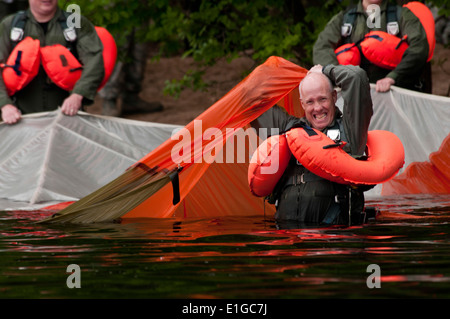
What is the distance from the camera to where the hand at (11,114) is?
976 cm

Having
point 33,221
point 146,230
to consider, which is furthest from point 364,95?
point 33,221

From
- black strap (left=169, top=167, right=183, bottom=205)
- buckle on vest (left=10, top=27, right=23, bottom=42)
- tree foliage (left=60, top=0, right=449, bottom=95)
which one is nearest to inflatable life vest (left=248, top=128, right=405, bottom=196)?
black strap (left=169, top=167, right=183, bottom=205)

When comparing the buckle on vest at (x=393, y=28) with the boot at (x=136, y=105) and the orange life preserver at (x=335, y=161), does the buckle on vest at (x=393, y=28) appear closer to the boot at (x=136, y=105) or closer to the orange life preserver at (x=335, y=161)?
the orange life preserver at (x=335, y=161)

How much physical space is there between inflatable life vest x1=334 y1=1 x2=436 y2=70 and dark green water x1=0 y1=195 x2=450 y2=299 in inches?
137

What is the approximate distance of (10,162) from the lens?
364 inches

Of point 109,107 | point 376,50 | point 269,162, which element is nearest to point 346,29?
point 376,50

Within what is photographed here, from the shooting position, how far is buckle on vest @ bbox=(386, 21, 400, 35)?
988 centimetres

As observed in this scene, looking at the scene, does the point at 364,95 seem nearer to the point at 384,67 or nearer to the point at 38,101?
the point at 384,67

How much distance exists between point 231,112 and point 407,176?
313cm

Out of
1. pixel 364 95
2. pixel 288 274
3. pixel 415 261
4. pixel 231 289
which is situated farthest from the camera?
pixel 364 95

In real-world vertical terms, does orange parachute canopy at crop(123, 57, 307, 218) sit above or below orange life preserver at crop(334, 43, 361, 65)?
below

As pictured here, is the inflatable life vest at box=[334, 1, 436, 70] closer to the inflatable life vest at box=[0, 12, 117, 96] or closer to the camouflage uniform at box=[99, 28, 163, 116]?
the inflatable life vest at box=[0, 12, 117, 96]

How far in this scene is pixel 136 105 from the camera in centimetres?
2097

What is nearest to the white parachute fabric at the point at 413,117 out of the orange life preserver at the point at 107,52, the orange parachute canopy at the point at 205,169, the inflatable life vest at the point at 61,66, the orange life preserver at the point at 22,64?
the orange parachute canopy at the point at 205,169
